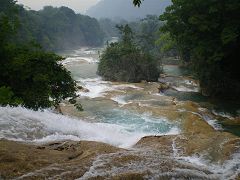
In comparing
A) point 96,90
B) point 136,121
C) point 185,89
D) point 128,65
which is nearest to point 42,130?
point 136,121

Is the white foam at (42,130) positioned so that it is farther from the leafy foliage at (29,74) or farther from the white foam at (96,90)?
the white foam at (96,90)

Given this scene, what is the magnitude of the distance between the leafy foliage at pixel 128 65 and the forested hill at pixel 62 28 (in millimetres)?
35820

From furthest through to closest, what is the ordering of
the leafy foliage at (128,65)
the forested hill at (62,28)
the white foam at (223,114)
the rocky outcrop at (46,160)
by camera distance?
the forested hill at (62,28), the leafy foliage at (128,65), the white foam at (223,114), the rocky outcrop at (46,160)

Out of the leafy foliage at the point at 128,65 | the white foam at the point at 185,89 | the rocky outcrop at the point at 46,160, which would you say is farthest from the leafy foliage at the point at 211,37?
the rocky outcrop at the point at 46,160

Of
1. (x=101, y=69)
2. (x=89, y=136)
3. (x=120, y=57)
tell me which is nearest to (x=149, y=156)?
(x=89, y=136)

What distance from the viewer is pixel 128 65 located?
36.2 meters

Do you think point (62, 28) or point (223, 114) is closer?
point (223, 114)

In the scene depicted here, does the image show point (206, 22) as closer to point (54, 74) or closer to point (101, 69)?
point (54, 74)

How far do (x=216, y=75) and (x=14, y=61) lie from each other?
619 inches

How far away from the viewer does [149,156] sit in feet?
22.6

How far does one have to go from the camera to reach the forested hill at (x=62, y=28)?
7900 cm

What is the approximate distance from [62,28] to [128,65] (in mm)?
69852

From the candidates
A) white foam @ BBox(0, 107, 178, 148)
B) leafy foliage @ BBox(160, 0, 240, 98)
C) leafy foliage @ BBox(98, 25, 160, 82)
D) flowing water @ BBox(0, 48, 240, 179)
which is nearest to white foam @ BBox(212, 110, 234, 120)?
flowing water @ BBox(0, 48, 240, 179)

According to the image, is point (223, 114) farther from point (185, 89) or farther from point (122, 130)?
point (185, 89)
